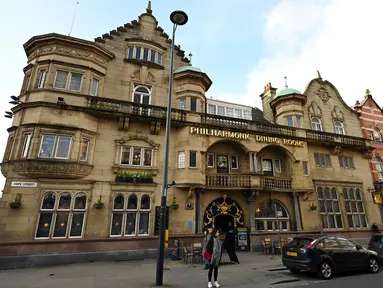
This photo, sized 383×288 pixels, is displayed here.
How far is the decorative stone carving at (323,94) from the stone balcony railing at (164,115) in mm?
4624

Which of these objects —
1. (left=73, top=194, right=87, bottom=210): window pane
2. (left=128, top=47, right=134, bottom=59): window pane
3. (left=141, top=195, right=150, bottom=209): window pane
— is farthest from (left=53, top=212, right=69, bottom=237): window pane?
(left=128, top=47, right=134, bottom=59): window pane

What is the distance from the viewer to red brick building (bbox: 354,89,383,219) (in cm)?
2152

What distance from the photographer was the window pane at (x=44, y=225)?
11812mm

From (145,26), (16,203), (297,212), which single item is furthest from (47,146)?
(297,212)

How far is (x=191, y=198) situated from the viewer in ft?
48.7

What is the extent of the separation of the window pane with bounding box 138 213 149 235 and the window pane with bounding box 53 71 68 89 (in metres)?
10.1

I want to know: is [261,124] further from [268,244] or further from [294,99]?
[268,244]

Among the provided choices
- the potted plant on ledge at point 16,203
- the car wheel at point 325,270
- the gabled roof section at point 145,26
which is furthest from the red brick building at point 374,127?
the potted plant on ledge at point 16,203

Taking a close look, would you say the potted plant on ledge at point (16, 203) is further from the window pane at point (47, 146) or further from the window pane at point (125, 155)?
the window pane at point (125, 155)

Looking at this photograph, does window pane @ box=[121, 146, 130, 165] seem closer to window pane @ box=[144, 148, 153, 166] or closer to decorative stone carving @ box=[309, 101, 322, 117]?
window pane @ box=[144, 148, 153, 166]

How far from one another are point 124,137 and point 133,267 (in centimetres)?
796

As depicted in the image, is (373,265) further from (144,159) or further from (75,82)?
(75,82)

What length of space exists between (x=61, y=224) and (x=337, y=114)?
26172 millimetres

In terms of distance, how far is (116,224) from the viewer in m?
13.3
